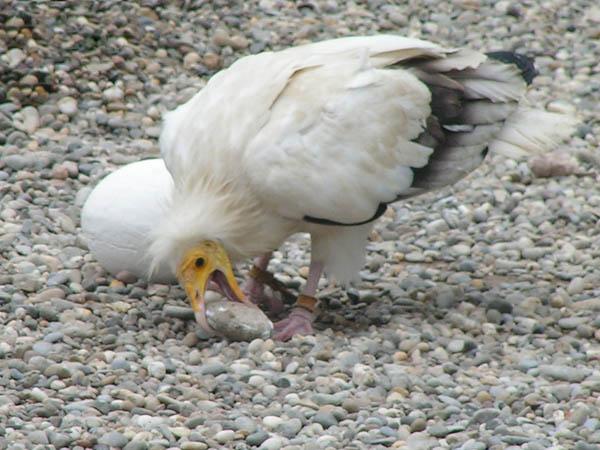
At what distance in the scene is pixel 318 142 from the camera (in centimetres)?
623

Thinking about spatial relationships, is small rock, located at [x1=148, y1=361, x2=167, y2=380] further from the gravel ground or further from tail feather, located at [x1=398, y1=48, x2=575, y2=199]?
tail feather, located at [x1=398, y1=48, x2=575, y2=199]

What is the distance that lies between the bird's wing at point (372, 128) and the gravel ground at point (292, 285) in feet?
2.19

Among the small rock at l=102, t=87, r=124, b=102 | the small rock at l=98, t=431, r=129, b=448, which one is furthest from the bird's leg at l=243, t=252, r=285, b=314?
the small rock at l=102, t=87, r=124, b=102

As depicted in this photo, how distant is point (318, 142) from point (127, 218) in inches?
44.5

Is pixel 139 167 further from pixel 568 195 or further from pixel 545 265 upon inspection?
pixel 568 195

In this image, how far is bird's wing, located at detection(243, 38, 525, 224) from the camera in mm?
6211

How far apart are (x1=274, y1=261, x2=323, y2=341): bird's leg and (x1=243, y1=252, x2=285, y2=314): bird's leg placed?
0.85 feet

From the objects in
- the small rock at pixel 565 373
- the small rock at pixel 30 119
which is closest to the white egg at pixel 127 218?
the small rock at pixel 565 373

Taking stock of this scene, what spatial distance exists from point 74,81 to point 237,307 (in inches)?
145

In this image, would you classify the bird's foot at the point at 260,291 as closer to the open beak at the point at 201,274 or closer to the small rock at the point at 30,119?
the open beak at the point at 201,274

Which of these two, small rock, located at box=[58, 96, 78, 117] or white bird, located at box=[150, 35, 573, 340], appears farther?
small rock, located at box=[58, 96, 78, 117]

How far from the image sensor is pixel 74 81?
957cm

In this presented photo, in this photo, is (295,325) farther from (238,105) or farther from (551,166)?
(551,166)

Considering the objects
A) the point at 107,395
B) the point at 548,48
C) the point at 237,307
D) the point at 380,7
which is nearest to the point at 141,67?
the point at 380,7
